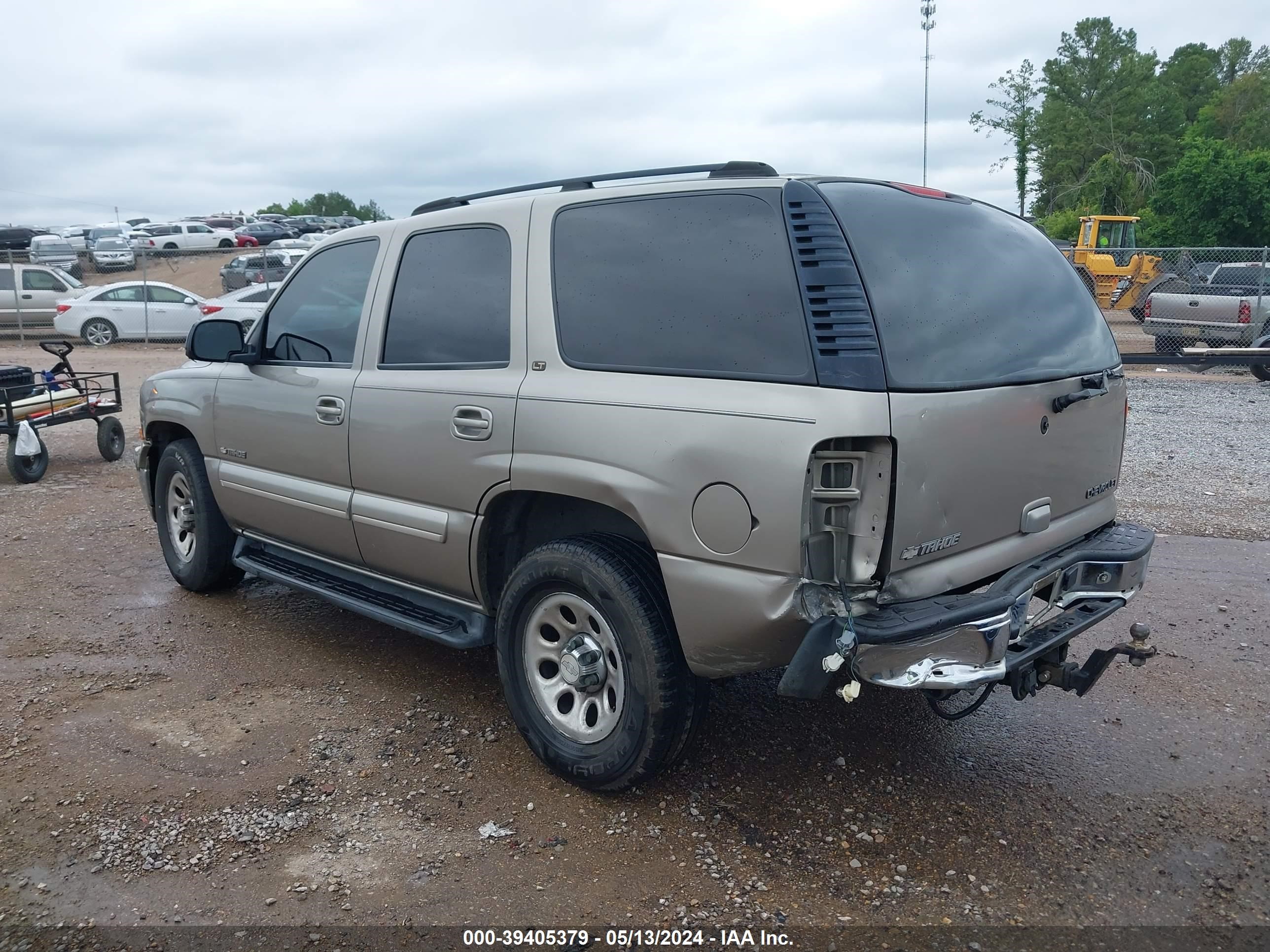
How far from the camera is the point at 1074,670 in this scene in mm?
3359

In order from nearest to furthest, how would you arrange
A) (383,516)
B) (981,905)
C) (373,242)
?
1. (981,905)
2. (383,516)
3. (373,242)

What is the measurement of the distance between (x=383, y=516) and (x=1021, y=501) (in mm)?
2462

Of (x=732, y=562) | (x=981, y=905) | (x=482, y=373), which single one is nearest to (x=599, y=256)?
(x=482, y=373)

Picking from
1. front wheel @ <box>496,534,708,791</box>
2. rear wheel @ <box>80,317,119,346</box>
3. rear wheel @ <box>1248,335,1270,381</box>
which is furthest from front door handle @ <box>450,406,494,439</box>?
rear wheel @ <box>80,317,119,346</box>

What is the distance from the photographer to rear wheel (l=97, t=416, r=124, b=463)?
32.2 ft

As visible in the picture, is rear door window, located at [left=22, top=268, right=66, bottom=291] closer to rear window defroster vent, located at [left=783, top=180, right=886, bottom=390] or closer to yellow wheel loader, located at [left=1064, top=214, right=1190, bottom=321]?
yellow wheel loader, located at [left=1064, top=214, right=1190, bottom=321]

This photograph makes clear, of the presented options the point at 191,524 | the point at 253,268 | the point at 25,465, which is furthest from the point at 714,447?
the point at 253,268

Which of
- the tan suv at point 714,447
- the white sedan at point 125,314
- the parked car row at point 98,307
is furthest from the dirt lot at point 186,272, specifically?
the tan suv at point 714,447

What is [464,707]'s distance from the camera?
14.1 ft

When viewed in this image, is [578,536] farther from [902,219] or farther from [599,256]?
[902,219]

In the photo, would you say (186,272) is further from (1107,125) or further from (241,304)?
(1107,125)

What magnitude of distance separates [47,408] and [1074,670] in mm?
9036

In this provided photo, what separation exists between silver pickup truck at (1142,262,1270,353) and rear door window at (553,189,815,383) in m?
15.6

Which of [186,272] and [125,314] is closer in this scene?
[125,314]
